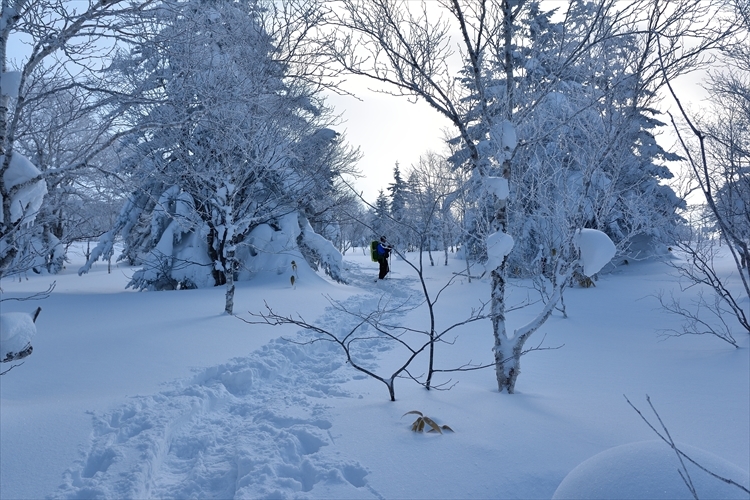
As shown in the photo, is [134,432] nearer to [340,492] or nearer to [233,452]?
[233,452]

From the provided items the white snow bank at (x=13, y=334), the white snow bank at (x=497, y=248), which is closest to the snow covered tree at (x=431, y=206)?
the white snow bank at (x=497, y=248)

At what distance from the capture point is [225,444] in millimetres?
3510

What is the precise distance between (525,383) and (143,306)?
25.5 ft

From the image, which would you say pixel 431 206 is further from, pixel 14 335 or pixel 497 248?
pixel 14 335

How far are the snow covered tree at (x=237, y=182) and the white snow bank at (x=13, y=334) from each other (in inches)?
171

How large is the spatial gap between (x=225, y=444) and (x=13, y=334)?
1.66m

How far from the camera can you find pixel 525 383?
5.44 m

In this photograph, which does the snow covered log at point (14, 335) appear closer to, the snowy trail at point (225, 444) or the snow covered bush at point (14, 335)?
the snow covered bush at point (14, 335)

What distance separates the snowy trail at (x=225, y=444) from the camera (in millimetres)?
2811

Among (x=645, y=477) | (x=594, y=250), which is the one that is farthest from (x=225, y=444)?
(x=594, y=250)

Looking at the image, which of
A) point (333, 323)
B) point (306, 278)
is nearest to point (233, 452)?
point (333, 323)

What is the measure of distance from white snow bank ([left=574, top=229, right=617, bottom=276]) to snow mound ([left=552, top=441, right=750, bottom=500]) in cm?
221

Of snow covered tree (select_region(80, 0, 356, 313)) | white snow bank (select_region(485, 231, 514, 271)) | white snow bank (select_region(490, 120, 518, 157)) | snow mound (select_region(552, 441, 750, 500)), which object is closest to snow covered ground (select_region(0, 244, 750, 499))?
snow mound (select_region(552, 441, 750, 500))

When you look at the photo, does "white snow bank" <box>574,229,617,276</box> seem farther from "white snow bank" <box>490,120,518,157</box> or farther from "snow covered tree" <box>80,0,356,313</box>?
"snow covered tree" <box>80,0,356,313</box>
